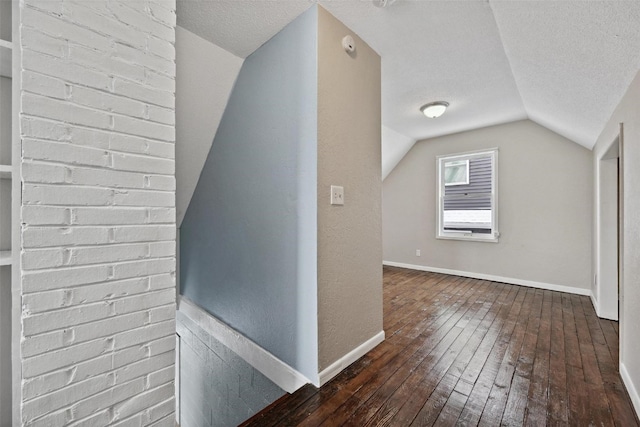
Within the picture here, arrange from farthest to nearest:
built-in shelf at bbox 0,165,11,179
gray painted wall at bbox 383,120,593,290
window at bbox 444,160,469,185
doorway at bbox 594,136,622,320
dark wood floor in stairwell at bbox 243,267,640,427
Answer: window at bbox 444,160,469,185, gray painted wall at bbox 383,120,593,290, doorway at bbox 594,136,622,320, dark wood floor in stairwell at bbox 243,267,640,427, built-in shelf at bbox 0,165,11,179

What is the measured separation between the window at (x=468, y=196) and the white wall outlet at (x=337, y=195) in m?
3.42

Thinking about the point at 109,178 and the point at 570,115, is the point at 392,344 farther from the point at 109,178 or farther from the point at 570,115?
the point at 570,115

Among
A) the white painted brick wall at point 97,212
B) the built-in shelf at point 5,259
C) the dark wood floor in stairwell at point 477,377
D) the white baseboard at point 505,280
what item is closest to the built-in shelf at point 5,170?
the white painted brick wall at point 97,212

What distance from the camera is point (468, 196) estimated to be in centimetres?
445

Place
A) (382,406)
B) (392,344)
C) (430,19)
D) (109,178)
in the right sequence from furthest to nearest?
(392,344) < (430,19) < (382,406) < (109,178)

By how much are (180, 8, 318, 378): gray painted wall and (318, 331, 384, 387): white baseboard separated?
8 cm

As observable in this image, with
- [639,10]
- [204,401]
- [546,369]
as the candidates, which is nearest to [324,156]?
[639,10]

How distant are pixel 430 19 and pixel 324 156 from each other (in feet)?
3.89

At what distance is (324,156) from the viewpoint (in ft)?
5.56

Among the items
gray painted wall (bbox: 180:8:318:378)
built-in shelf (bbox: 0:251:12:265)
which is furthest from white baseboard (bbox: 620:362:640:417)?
built-in shelf (bbox: 0:251:12:265)

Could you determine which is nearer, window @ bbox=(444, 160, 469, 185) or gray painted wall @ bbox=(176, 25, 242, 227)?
gray painted wall @ bbox=(176, 25, 242, 227)

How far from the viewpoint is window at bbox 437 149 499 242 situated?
420cm

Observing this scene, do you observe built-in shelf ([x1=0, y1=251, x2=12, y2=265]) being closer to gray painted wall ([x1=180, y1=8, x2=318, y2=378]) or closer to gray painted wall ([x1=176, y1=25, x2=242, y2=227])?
gray painted wall ([x1=180, y1=8, x2=318, y2=378])

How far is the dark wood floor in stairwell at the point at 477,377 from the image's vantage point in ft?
4.70
